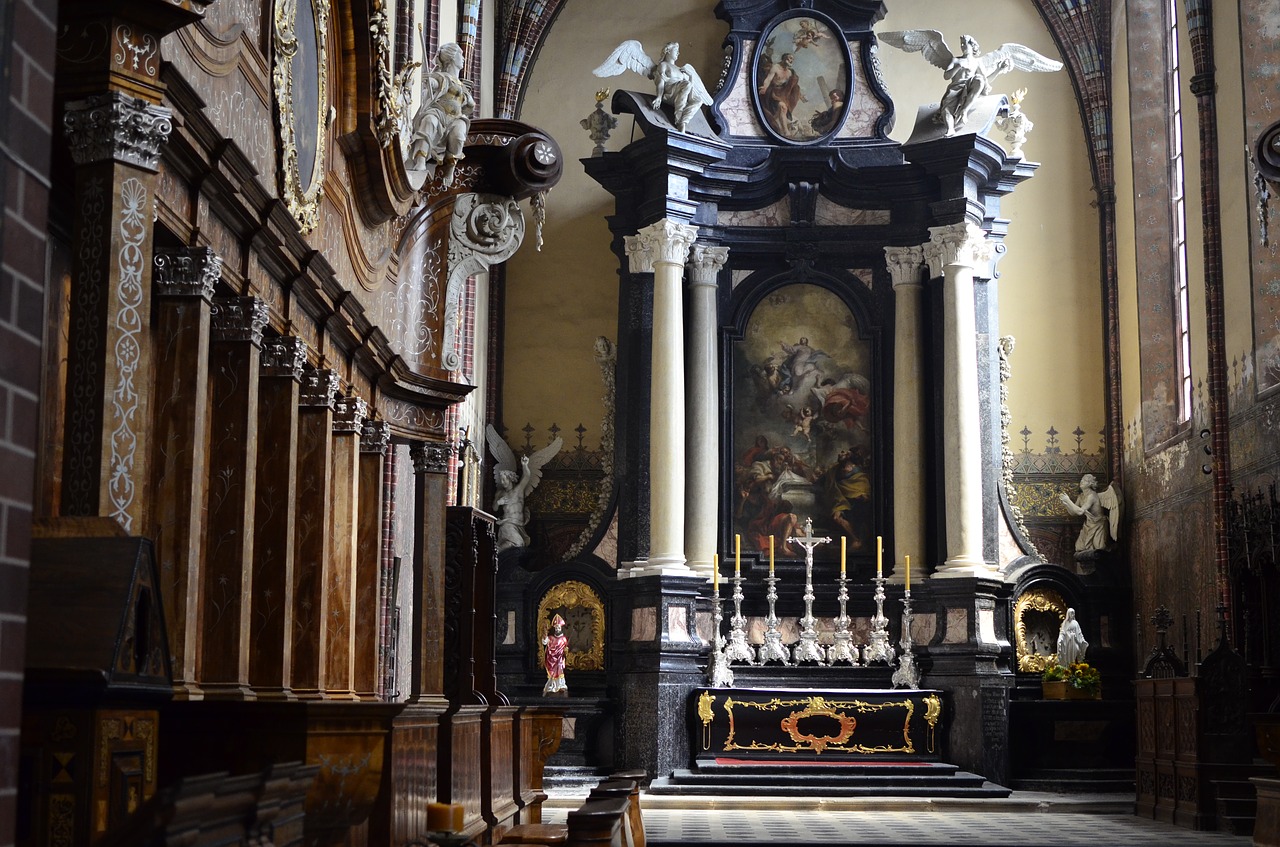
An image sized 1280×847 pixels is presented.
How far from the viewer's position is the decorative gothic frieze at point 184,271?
7531 mm

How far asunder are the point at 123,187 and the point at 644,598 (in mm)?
12460

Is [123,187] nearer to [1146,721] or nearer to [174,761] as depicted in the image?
[174,761]

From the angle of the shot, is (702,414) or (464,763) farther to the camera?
(702,414)

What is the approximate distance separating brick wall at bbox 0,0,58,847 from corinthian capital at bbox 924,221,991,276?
16999 millimetres

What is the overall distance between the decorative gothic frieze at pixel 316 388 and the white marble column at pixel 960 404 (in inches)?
392

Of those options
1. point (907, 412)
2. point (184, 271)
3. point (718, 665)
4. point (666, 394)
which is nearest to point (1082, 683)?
point (907, 412)

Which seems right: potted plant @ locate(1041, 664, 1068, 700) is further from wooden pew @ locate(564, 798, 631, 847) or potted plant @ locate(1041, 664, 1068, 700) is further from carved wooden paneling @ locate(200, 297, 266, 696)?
wooden pew @ locate(564, 798, 631, 847)

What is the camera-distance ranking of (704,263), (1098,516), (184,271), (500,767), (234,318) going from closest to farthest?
(184,271) < (234,318) < (500,767) < (704,263) < (1098,516)

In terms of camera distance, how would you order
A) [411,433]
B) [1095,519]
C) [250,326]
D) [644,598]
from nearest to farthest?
[250,326] < [411,433] < [644,598] < [1095,519]

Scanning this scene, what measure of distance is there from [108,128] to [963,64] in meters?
14.5

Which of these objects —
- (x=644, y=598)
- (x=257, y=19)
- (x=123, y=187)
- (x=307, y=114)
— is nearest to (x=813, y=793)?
(x=644, y=598)

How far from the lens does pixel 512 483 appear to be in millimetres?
20375

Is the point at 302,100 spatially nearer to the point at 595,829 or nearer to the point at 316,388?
the point at 316,388

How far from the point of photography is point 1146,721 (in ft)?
50.2
